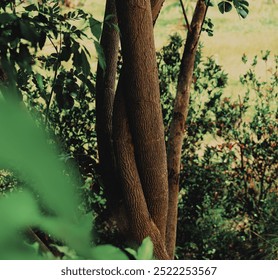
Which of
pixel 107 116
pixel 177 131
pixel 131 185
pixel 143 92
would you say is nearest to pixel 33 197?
pixel 143 92

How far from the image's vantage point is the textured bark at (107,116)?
10.6ft

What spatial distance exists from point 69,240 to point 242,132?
4641mm

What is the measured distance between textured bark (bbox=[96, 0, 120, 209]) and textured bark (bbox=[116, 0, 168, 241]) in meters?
0.32

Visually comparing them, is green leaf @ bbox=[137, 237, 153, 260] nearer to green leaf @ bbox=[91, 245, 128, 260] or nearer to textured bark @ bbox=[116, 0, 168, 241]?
green leaf @ bbox=[91, 245, 128, 260]

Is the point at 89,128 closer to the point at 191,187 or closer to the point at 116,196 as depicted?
the point at 191,187

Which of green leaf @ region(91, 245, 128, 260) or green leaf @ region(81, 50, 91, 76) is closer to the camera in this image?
green leaf @ region(91, 245, 128, 260)

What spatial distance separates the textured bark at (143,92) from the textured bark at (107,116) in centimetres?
32

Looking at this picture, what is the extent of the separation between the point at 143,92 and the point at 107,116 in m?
0.53

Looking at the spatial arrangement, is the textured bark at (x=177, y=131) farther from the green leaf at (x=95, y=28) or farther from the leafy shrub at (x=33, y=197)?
the leafy shrub at (x=33, y=197)

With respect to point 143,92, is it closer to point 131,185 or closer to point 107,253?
point 131,185

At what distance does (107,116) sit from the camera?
3.27 meters

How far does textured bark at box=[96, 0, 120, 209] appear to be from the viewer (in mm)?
3225

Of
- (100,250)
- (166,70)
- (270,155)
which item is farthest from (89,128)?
(100,250)

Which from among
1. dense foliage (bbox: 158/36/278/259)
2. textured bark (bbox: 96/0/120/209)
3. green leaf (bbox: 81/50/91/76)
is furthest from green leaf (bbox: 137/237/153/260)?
dense foliage (bbox: 158/36/278/259)
